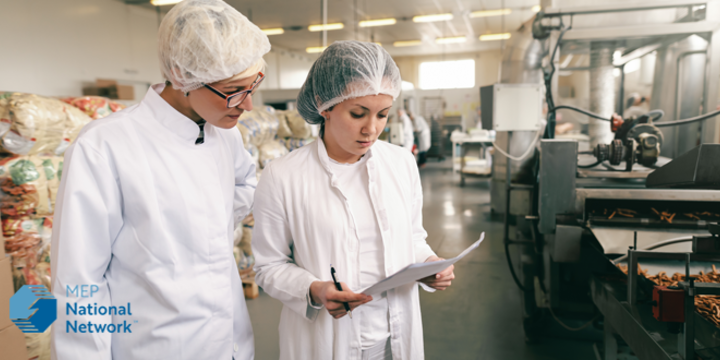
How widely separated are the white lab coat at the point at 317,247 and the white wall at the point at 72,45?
651cm

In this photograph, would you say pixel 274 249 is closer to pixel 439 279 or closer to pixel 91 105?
pixel 439 279

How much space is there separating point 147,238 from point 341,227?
0.46 meters

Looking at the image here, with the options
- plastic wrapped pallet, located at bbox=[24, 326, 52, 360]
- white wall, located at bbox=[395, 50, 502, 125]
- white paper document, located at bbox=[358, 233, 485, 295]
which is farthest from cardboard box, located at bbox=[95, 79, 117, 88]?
white wall, located at bbox=[395, 50, 502, 125]

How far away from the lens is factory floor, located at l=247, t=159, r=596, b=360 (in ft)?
7.86

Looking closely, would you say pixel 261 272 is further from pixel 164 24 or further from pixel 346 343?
pixel 164 24

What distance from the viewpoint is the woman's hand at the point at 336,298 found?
0.96 meters

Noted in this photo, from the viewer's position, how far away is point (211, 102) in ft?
3.27

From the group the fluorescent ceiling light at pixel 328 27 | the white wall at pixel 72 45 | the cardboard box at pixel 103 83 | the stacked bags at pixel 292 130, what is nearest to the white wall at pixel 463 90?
the fluorescent ceiling light at pixel 328 27

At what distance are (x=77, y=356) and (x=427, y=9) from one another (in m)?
9.21

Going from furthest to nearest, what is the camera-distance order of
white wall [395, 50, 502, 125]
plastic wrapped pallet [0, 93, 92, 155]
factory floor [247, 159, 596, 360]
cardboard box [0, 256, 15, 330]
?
white wall [395, 50, 502, 125] < factory floor [247, 159, 596, 360] < plastic wrapped pallet [0, 93, 92, 155] < cardboard box [0, 256, 15, 330]

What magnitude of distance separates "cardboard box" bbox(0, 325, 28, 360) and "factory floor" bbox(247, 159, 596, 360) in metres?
1.11

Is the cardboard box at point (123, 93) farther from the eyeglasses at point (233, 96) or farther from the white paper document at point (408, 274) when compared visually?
the white paper document at point (408, 274)

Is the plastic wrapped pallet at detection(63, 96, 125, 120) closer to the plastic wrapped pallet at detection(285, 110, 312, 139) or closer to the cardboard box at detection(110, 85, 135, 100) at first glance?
the plastic wrapped pallet at detection(285, 110, 312, 139)

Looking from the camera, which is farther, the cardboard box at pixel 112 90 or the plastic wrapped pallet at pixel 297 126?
the cardboard box at pixel 112 90
